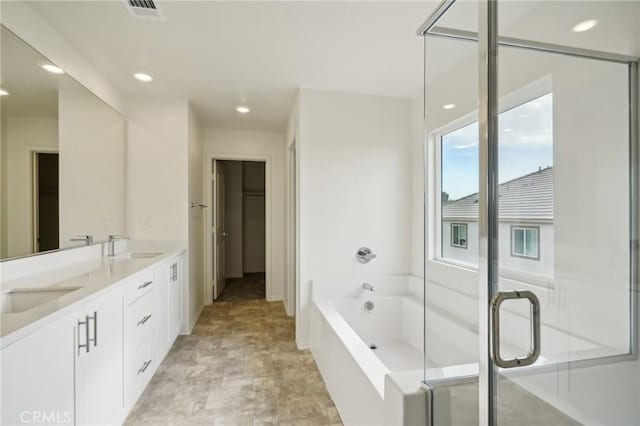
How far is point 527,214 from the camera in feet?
4.61

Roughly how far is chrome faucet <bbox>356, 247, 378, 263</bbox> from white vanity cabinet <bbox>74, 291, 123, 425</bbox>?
6.24 feet

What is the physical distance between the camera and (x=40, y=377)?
3.42ft

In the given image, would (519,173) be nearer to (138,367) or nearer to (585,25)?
(585,25)

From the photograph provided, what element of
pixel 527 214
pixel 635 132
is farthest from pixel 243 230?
pixel 635 132

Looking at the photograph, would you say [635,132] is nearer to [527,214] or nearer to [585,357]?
[527,214]

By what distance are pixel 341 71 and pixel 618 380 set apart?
2441 millimetres

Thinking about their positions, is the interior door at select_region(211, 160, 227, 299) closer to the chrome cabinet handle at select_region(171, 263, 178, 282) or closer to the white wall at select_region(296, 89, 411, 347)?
the chrome cabinet handle at select_region(171, 263, 178, 282)

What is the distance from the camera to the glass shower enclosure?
1.14m

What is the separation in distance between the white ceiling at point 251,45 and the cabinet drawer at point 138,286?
159 cm

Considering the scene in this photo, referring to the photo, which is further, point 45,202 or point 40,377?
point 45,202

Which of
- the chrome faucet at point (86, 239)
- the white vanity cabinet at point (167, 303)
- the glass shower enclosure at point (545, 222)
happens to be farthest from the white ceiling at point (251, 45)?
the white vanity cabinet at point (167, 303)

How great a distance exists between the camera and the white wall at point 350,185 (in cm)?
270

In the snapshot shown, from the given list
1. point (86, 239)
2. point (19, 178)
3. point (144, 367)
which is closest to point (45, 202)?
point (19, 178)

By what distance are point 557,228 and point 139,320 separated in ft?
8.02
